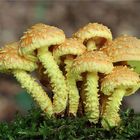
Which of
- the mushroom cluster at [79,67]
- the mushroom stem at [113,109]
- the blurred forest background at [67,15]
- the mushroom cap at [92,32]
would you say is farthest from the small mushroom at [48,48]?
the blurred forest background at [67,15]

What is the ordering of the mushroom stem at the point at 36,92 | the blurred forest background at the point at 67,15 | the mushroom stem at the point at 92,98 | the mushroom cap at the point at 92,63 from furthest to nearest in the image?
the blurred forest background at the point at 67,15 → the mushroom stem at the point at 36,92 → the mushroom stem at the point at 92,98 → the mushroom cap at the point at 92,63

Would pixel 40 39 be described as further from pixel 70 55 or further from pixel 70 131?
pixel 70 131

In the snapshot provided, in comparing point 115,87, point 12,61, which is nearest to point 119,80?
point 115,87

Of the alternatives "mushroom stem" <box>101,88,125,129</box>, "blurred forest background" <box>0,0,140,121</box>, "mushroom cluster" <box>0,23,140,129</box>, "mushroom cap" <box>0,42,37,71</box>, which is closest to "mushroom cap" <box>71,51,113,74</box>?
"mushroom cluster" <box>0,23,140,129</box>

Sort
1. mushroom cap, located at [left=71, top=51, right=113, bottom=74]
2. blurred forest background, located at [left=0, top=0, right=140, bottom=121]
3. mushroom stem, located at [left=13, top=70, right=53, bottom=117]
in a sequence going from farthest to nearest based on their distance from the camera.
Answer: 1. blurred forest background, located at [left=0, top=0, right=140, bottom=121]
2. mushroom stem, located at [left=13, top=70, right=53, bottom=117]
3. mushroom cap, located at [left=71, top=51, right=113, bottom=74]

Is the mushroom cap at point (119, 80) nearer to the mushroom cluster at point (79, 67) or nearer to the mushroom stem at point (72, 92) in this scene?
the mushroom cluster at point (79, 67)

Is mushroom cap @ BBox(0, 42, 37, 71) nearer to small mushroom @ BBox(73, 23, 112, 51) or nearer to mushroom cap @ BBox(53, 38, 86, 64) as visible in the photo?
mushroom cap @ BBox(53, 38, 86, 64)

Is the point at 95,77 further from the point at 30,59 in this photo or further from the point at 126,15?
the point at 126,15
